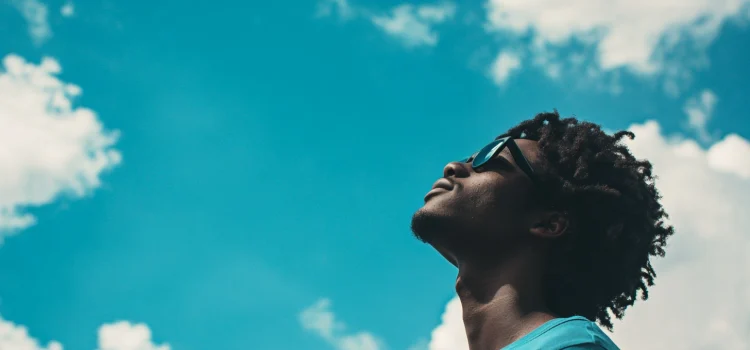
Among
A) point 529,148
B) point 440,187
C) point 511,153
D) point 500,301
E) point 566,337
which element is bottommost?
point 566,337

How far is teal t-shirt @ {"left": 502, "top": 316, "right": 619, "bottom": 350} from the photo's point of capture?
4965mm

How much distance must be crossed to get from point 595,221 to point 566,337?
179cm

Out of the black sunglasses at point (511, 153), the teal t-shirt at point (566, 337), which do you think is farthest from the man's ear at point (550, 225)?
the teal t-shirt at point (566, 337)

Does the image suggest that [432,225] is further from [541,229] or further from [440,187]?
[541,229]

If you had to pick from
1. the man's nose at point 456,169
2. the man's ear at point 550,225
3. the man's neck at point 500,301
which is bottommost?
the man's neck at point 500,301

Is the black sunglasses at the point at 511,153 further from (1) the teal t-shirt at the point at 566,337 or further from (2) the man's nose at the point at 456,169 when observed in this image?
(1) the teal t-shirt at the point at 566,337

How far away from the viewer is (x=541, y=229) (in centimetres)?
635

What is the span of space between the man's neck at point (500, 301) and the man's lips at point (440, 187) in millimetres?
684

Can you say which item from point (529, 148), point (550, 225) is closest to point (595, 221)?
point (550, 225)

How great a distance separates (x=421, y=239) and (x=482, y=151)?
103 cm

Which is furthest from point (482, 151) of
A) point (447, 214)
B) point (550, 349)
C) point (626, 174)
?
point (550, 349)

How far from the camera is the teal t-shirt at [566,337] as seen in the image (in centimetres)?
496

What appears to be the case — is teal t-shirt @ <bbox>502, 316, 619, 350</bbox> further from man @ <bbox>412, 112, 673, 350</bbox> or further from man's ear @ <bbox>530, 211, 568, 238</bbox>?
man's ear @ <bbox>530, 211, 568, 238</bbox>

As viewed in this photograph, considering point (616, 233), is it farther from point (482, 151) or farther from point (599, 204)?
point (482, 151)
